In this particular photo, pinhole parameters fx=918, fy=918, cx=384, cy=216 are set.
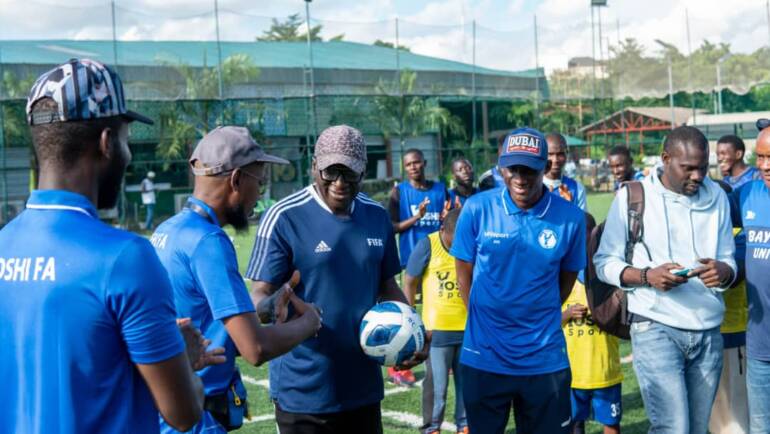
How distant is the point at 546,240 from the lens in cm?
528

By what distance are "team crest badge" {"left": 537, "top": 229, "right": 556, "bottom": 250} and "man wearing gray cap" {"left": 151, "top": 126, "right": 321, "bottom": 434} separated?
1.81m

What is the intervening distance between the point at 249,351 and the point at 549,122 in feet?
107

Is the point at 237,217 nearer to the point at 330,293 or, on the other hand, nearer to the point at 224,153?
the point at 224,153

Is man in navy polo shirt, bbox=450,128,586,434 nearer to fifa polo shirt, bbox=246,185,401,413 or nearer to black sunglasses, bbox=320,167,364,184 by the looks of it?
fifa polo shirt, bbox=246,185,401,413

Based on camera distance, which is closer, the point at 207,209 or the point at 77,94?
the point at 77,94

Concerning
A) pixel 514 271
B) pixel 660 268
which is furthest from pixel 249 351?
pixel 660 268

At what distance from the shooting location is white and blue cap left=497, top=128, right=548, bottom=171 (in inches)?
208

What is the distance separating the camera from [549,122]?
116 ft

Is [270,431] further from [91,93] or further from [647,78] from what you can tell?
[647,78]

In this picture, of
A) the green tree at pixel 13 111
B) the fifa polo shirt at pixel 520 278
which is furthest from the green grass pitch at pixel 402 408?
the green tree at pixel 13 111

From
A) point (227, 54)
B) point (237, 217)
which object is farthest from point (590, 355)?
point (227, 54)

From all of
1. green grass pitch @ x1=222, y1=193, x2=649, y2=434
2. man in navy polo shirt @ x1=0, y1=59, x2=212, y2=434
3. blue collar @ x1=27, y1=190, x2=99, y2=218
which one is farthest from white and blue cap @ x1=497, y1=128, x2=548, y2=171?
blue collar @ x1=27, y1=190, x2=99, y2=218

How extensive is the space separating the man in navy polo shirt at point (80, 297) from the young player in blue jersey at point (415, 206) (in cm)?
871

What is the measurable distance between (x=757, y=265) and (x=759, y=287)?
14 cm
